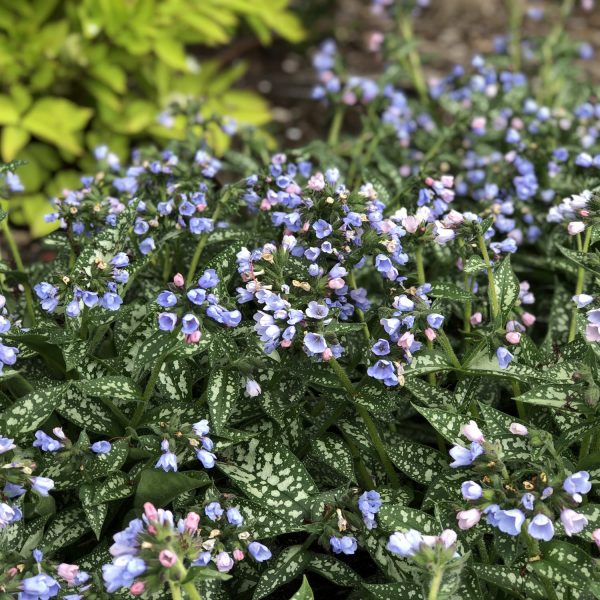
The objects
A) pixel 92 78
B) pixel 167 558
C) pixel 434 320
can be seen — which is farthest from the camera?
pixel 92 78

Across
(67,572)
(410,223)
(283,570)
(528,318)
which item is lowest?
(283,570)

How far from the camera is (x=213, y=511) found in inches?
81.5

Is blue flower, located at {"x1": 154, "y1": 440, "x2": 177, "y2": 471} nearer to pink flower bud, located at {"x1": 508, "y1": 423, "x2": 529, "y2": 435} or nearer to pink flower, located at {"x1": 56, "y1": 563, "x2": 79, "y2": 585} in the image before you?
pink flower, located at {"x1": 56, "y1": 563, "x2": 79, "y2": 585}

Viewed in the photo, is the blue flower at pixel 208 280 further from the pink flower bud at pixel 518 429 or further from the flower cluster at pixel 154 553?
the pink flower bud at pixel 518 429

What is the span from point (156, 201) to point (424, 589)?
5.09ft

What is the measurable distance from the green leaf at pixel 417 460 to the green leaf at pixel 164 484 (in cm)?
54

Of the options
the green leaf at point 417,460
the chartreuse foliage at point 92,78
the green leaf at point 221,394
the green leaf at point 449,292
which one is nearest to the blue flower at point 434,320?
the green leaf at point 449,292

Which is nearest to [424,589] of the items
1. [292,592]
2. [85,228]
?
[292,592]

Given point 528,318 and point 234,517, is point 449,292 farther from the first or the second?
point 234,517

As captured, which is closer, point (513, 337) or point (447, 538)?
point (447, 538)

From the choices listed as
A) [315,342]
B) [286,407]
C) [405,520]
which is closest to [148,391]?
[286,407]

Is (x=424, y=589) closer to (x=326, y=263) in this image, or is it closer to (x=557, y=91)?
(x=326, y=263)

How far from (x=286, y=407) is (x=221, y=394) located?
25cm

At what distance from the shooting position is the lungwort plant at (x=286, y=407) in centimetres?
196
